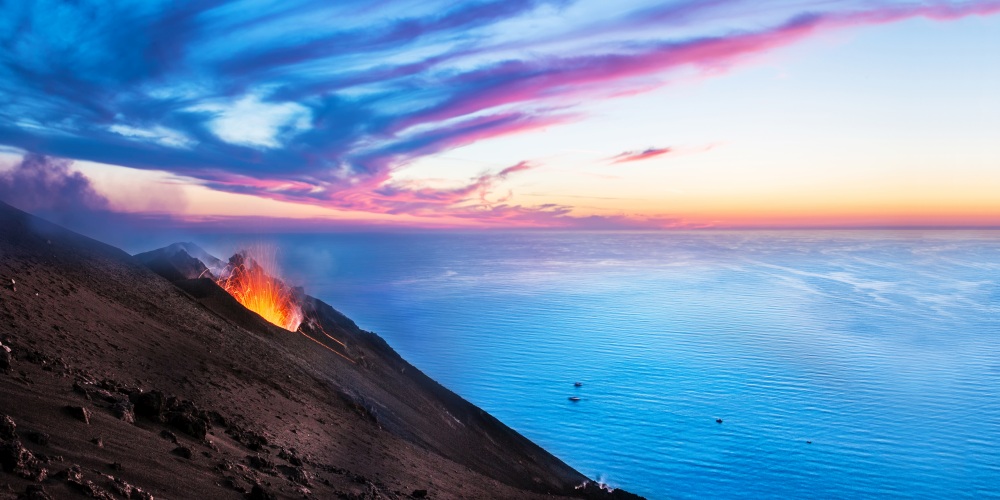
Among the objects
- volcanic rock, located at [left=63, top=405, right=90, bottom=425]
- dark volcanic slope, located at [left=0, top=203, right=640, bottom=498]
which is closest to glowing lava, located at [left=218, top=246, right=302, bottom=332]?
dark volcanic slope, located at [left=0, top=203, right=640, bottom=498]

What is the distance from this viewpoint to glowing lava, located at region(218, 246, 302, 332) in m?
29.6

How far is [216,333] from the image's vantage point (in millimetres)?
20766

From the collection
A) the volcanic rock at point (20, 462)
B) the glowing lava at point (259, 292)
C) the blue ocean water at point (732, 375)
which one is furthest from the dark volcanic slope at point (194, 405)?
the blue ocean water at point (732, 375)

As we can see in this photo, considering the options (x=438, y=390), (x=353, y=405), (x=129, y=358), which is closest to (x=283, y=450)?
(x=129, y=358)

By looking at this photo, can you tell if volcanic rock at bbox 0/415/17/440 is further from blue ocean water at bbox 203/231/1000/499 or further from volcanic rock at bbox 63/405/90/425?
blue ocean water at bbox 203/231/1000/499

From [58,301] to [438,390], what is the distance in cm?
1801

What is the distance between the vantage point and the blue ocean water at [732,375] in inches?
1469

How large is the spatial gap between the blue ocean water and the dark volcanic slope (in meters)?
16.7

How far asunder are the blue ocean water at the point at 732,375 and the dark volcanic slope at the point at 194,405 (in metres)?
16.7

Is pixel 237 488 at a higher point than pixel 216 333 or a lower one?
lower

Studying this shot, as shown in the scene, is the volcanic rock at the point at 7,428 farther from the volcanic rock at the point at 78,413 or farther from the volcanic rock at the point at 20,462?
the volcanic rock at the point at 78,413

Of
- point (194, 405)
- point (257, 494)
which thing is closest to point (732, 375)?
point (194, 405)

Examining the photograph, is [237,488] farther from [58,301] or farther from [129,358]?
[58,301]

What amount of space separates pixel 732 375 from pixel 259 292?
44.7m
